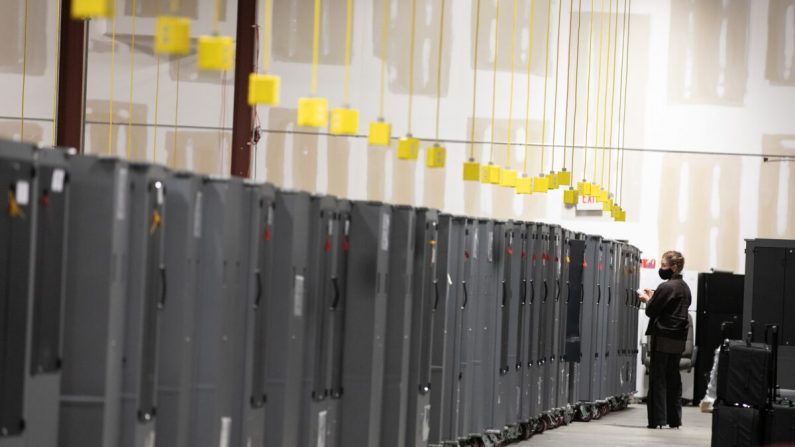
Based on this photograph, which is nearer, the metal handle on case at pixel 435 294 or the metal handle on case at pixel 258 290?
the metal handle on case at pixel 258 290

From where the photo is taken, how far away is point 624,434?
14188mm

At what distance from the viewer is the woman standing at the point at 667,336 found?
14.6m

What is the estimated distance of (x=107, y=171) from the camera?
20.5 feet

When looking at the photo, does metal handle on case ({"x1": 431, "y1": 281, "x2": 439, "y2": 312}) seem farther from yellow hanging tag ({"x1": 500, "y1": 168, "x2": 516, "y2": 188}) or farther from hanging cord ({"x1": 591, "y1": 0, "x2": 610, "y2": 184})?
hanging cord ({"x1": 591, "y1": 0, "x2": 610, "y2": 184})

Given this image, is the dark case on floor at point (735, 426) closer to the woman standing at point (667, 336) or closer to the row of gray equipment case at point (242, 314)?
the row of gray equipment case at point (242, 314)

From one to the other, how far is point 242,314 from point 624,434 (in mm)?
7446

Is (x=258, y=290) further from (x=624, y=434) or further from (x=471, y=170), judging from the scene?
(x=624, y=434)

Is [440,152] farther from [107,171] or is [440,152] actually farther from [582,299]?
[107,171]

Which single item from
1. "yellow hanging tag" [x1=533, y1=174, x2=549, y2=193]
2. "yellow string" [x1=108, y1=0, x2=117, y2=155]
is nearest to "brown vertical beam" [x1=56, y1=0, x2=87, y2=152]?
"yellow string" [x1=108, y1=0, x2=117, y2=155]

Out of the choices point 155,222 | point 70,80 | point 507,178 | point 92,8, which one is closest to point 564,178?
point 507,178

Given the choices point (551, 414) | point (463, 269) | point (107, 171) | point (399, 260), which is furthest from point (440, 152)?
point (107, 171)

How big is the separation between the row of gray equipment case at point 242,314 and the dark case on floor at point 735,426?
1919 mm

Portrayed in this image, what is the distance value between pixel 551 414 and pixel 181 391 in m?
7.84

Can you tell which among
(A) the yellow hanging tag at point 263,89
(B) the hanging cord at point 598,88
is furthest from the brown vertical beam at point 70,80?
(A) the yellow hanging tag at point 263,89
